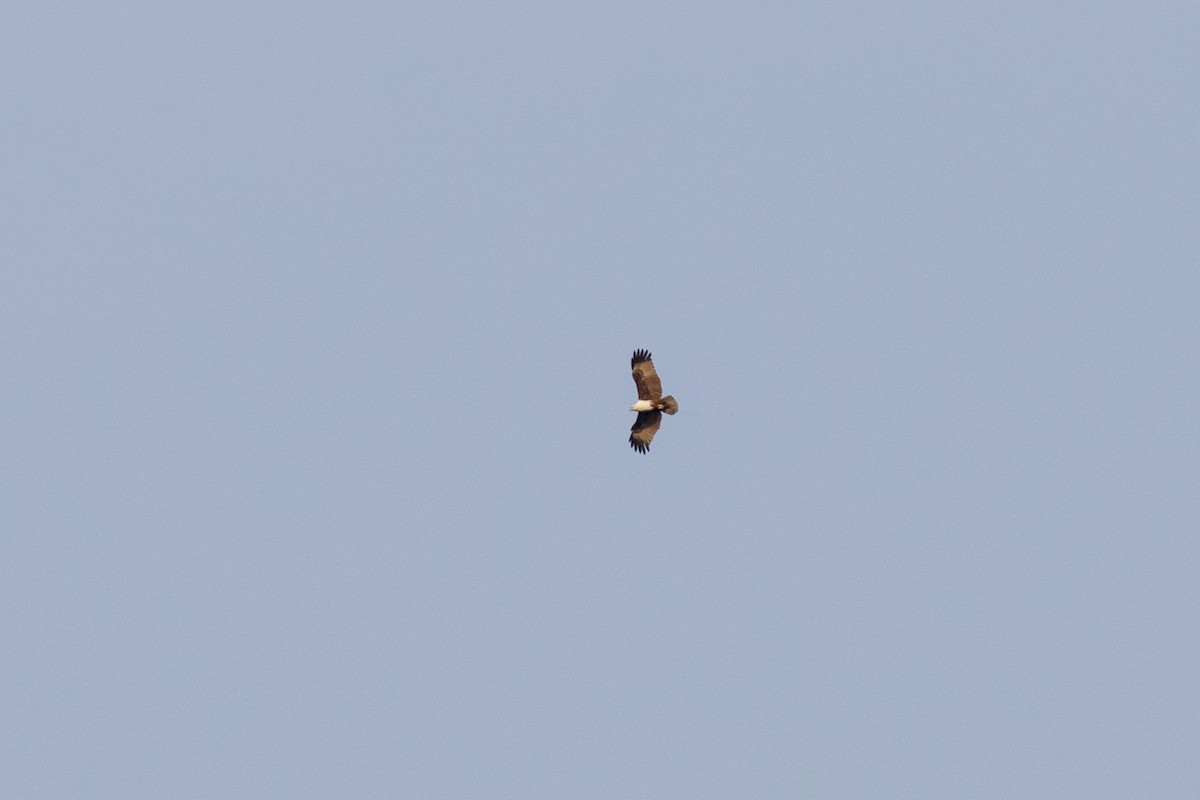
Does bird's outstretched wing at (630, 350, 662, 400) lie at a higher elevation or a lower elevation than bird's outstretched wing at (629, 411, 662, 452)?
higher

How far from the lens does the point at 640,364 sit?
41.8 meters

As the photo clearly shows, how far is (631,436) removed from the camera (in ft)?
136

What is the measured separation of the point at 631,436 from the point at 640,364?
241cm

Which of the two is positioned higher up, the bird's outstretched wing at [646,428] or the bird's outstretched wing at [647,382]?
the bird's outstretched wing at [647,382]

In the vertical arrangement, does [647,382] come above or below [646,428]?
above
